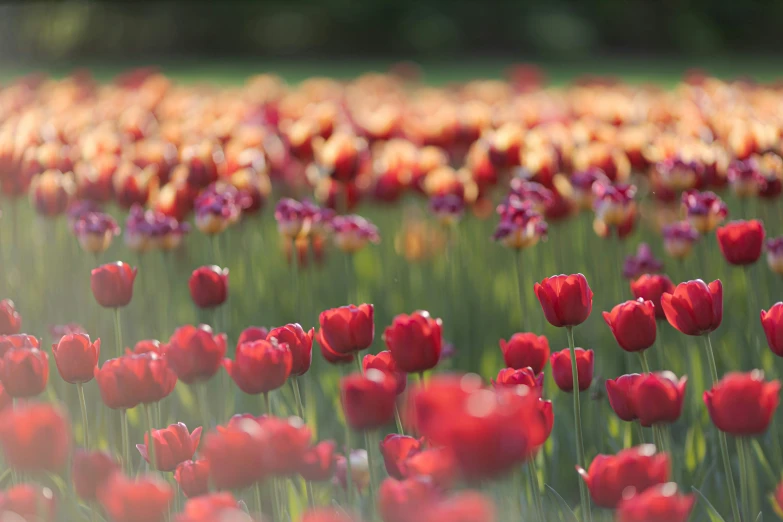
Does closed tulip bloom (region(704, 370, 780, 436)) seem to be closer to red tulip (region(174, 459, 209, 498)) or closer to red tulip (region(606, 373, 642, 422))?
red tulip (region(606, 373, 642, 422))

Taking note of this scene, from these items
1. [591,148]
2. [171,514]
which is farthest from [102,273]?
[591,148]

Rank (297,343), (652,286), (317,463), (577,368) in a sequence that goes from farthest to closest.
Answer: (652,286)
(577,368)
(297,343)
(317,463)

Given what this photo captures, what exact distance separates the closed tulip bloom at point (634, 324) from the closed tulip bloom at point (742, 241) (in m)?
0.65

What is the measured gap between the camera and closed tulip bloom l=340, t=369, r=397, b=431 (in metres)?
1.39

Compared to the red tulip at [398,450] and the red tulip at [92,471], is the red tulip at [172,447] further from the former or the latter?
the red tulip at [398,450]

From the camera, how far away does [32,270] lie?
410 centimetres

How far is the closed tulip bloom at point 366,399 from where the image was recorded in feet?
4.56

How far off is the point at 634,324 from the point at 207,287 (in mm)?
1067

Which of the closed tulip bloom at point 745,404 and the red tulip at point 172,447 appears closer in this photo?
the closed tulip bloom at point 745,404

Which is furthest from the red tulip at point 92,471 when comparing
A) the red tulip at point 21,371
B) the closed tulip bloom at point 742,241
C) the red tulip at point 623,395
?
the closed tulip bloom at point 742,241

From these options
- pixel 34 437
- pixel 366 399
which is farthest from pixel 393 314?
pixel 34 437

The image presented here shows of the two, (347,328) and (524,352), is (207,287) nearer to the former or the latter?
(347,328)

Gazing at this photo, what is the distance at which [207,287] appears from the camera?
2273 mm

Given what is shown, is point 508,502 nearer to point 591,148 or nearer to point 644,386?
point 644,386
